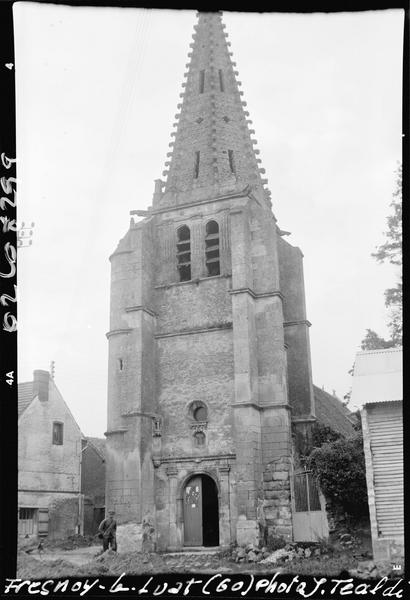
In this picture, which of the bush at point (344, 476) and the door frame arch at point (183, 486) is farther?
the door frame arch at point (183, 486)

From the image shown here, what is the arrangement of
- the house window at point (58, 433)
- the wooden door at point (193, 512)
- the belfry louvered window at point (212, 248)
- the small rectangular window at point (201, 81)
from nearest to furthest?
the wooden door at point (193, 512)
the belfry louvered window at point (212, 248)
the house window at point (58, 433)
the small rectangular window at point (201, 81)

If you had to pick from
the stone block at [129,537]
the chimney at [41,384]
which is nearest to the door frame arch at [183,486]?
the stone block at [129,537]

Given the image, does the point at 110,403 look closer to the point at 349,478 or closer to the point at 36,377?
the point at 36,377

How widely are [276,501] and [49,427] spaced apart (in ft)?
44.6

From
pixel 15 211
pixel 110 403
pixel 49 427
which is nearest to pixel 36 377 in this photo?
pixel 49 427

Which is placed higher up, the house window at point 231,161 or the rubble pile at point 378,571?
the house window at point 231,161

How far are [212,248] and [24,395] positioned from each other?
11.9 m

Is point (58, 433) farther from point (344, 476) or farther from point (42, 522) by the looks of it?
point (344, 476)

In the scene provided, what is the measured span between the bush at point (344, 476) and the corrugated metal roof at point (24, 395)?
14.5 metres

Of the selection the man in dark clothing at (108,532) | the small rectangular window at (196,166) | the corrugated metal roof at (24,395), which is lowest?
the man in dark clothing at (108,532)

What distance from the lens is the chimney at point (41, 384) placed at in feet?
110

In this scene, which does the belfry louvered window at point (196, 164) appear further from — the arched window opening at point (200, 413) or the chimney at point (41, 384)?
the chimney at point (41, 384)

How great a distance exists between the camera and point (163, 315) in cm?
2934

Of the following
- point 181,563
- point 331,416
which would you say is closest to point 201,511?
point 181,563
